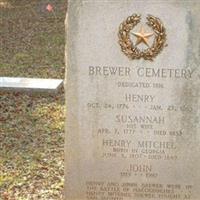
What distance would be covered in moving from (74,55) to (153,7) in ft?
2.36

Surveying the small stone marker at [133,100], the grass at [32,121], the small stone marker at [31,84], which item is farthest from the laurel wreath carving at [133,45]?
the small stone marker at [31,84]

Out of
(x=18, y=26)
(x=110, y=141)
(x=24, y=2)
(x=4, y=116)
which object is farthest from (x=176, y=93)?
(x=24, y=2)

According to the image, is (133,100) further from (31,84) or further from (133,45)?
(31,84)

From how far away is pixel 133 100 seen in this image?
16.7ft

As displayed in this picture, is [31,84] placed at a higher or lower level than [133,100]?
higher

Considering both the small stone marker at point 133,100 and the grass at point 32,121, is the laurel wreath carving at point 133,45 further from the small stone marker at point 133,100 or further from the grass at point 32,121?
the grass at point 32,121

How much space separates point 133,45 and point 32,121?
365 cm

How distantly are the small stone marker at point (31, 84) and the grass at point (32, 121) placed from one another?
0.31 feet

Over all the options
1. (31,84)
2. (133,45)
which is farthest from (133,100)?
(31,84)

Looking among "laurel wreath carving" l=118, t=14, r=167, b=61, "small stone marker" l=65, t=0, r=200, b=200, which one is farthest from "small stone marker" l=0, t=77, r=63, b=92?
"laurel wreath carving" l=118, t=14, r=167, b=61

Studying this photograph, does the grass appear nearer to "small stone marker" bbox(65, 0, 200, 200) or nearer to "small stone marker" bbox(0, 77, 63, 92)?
"small stone marker" bbox(0, 77, 63, 92)

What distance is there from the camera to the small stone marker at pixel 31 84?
941 centimetres

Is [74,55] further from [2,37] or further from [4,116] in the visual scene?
[2,37]

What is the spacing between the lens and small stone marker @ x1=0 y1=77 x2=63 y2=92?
371 inches
